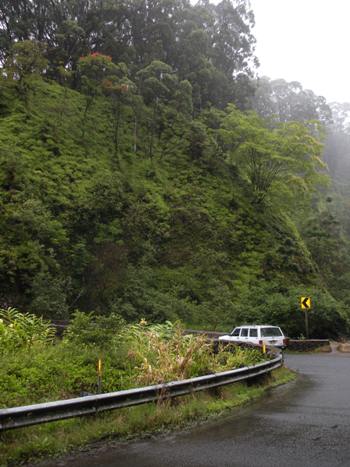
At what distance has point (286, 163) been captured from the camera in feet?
129

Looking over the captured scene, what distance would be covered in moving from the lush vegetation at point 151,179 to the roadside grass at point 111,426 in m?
14.5

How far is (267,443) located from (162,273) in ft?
82.8

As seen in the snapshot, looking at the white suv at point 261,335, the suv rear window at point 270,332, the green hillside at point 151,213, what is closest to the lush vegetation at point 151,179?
the green hillside at point 151,213

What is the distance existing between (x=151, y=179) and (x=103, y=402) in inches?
1258

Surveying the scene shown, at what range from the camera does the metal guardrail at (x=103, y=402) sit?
6.19 metres

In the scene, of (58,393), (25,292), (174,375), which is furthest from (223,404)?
(25,292)

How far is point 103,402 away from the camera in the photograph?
741cm

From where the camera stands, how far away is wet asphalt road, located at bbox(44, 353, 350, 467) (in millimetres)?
5965

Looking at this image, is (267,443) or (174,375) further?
(174,375)

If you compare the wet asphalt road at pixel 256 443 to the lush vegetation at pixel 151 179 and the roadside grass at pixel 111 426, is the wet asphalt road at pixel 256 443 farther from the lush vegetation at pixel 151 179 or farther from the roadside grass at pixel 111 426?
the lush vegetation at pixel 151 179

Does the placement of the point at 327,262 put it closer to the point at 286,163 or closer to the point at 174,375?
the point at 286,163

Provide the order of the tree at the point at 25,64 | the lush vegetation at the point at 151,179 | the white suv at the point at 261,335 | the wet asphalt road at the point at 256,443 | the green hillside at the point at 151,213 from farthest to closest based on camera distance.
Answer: the tree at the point at 25,64 < the lush vegetation at the point at 151,179 < the green hillside at the point at 151,213 < the white suv at the point at 261,335 < the wet asphalt road at the point at 256,443

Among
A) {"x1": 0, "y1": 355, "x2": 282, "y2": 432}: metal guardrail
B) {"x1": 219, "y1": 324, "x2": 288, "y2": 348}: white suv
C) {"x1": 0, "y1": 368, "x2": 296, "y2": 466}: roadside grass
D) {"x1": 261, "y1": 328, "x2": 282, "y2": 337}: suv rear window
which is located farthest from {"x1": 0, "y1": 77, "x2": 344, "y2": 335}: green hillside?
{"x1": 0, "y1": 368, "x2": 296, "y2": 466}: roadside grass

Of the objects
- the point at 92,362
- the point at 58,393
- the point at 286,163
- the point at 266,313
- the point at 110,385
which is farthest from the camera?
the point at 286,163
